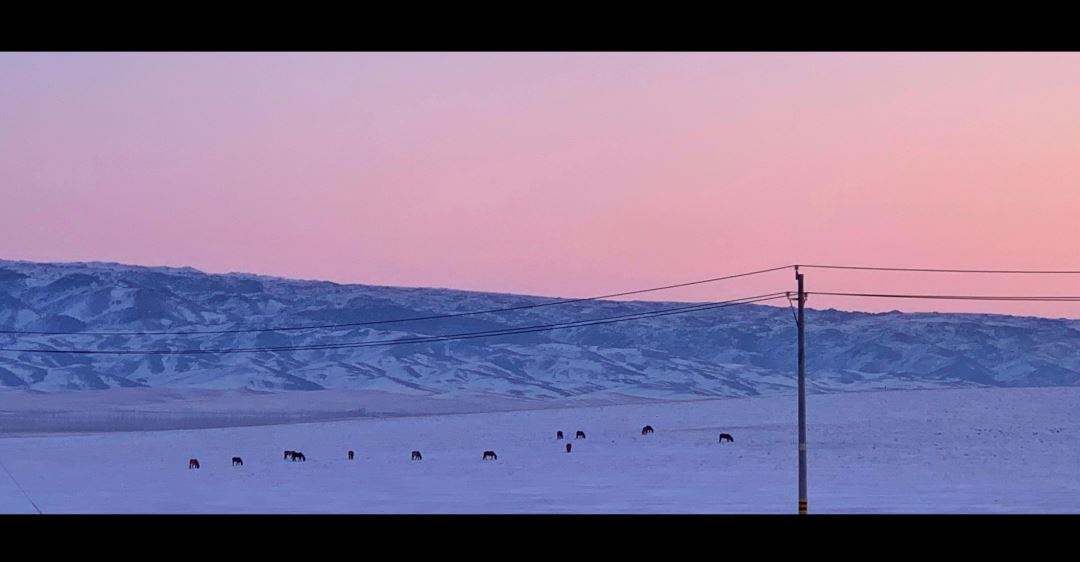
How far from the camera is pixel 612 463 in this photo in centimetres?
5969

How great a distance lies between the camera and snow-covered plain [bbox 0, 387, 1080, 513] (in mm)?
43781

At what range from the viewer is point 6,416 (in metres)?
147

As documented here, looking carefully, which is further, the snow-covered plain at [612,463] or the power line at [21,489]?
the snow-covered plain at [612,463]

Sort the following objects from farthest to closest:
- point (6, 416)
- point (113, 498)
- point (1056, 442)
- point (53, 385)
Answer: point (53, 385) → point (6, 416) → point (1056, 442) → point (113, 498)

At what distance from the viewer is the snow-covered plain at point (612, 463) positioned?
1724 inches

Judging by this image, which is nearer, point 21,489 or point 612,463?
point 21,489

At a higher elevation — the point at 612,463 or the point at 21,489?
the point at 612,463

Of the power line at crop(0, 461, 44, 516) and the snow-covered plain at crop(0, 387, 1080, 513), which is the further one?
the snow-covered plain at crop(0, 387, 1080, 513)
